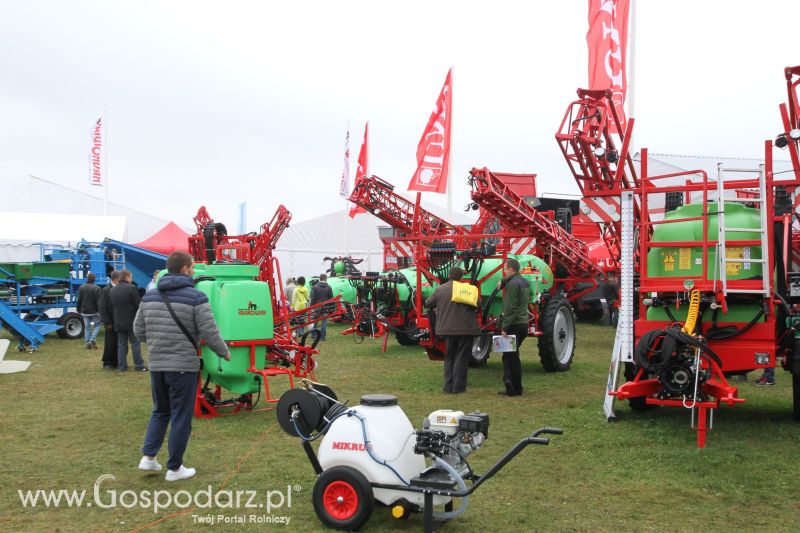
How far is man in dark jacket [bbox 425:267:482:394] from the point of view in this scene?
8883mm

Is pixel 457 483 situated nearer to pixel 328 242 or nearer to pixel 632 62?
pixel 632 62

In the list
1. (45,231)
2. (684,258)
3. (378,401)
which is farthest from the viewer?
(45,231)

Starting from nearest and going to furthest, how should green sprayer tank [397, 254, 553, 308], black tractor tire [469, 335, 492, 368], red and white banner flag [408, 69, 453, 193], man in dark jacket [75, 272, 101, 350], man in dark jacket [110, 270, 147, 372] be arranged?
green sprayer tank [397, 254, 553, 308] < man in dark jacket [110, 270, 147, 372] < black tractor tire [469, 335, 492, 368] < man in dark jacket [75, 272, 101, 350] < red and white banner flag [408, 69, 453, 193]

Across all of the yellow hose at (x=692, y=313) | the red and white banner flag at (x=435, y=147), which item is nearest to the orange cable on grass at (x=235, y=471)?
the yellow hose at (x=692, y=313)

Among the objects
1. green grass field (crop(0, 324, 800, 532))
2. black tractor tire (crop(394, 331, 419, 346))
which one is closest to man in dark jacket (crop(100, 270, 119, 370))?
green grass field (crop(0, 324, 800, 532))

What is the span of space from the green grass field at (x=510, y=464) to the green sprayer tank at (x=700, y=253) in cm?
113

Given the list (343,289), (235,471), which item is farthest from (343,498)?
(343,289)

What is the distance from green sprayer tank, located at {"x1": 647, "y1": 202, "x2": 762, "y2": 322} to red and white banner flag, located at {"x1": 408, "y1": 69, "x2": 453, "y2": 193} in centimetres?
1284

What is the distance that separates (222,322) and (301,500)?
9.07 ft

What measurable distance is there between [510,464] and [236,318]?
10.00 ft

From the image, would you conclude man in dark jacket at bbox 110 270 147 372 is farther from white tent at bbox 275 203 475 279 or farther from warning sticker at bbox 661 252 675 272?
white tent at bbox 275 203 475 279

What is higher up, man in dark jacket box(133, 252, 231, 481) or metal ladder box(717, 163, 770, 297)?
metal ladder box(717, 163, 770, 297)

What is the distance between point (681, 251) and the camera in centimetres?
685

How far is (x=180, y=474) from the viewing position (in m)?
5.38
